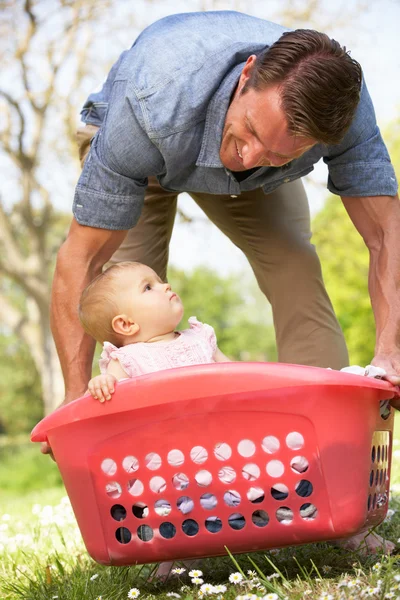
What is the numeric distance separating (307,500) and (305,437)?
0.14m

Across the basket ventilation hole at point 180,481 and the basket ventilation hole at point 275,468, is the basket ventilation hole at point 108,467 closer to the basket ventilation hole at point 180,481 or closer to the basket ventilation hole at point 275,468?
the basket ventilation hole at point 180,481

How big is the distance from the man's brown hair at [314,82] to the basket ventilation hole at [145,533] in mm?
1009

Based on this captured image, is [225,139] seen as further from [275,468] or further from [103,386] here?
[275,468]

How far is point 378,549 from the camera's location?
194 cm

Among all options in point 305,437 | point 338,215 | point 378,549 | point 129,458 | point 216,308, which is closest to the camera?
point 305,437

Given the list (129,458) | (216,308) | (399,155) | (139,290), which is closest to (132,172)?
(139,290)

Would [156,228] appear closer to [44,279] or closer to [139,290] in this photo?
[139,290]

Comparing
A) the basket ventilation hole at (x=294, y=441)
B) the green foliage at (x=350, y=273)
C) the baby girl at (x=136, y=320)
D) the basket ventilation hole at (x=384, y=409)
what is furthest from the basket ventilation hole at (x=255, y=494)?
the green foliage at (x=350, y=273)

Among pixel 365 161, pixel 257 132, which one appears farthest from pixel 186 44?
pixel 365 161

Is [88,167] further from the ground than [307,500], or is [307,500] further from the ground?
[88,167]

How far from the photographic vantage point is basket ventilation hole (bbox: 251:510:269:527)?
1667mm

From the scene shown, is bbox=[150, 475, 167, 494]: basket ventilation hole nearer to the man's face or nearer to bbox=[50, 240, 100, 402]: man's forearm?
bbox=[50, 240, 100, 402]: man's forearm

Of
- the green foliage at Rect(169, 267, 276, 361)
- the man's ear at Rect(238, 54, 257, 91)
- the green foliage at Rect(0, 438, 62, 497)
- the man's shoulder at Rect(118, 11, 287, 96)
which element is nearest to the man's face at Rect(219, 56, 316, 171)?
the man's ear at Rect(238, 54, 257, 91)

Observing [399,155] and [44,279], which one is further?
[399,155]
